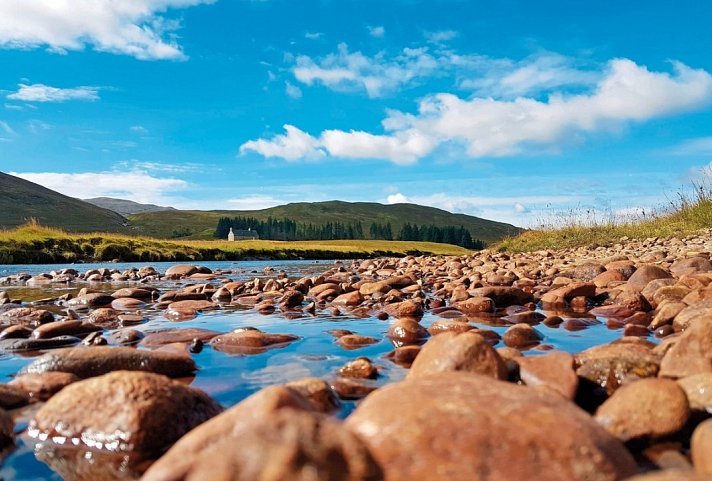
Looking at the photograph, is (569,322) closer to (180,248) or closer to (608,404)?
(608,404)

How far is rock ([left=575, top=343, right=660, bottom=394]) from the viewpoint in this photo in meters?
4.27

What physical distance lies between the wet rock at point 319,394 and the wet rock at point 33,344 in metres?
4.31

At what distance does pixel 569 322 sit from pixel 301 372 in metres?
4.69

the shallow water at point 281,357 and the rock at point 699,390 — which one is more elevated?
the rock at point 699,390

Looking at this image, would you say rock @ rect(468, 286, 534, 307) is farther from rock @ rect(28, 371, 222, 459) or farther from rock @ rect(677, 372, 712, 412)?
rock @ rect(28, 371, 222, 459)

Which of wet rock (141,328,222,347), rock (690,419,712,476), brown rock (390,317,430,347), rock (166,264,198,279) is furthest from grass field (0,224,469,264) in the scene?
rock (690,419,712,476)

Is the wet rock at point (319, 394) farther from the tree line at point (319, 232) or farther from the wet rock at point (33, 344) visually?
the tree line at point (319, 232)

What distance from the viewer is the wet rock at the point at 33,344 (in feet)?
21.6

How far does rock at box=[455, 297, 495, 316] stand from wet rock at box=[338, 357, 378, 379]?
4.71m

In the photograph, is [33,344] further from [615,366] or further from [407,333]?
[615,366]

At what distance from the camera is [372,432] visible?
7.77 ft

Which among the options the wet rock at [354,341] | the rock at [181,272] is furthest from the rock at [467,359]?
the rock at [181,272]

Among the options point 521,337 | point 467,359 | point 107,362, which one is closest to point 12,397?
point 107,362

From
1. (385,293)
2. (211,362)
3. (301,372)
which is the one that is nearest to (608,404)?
(301,372)
